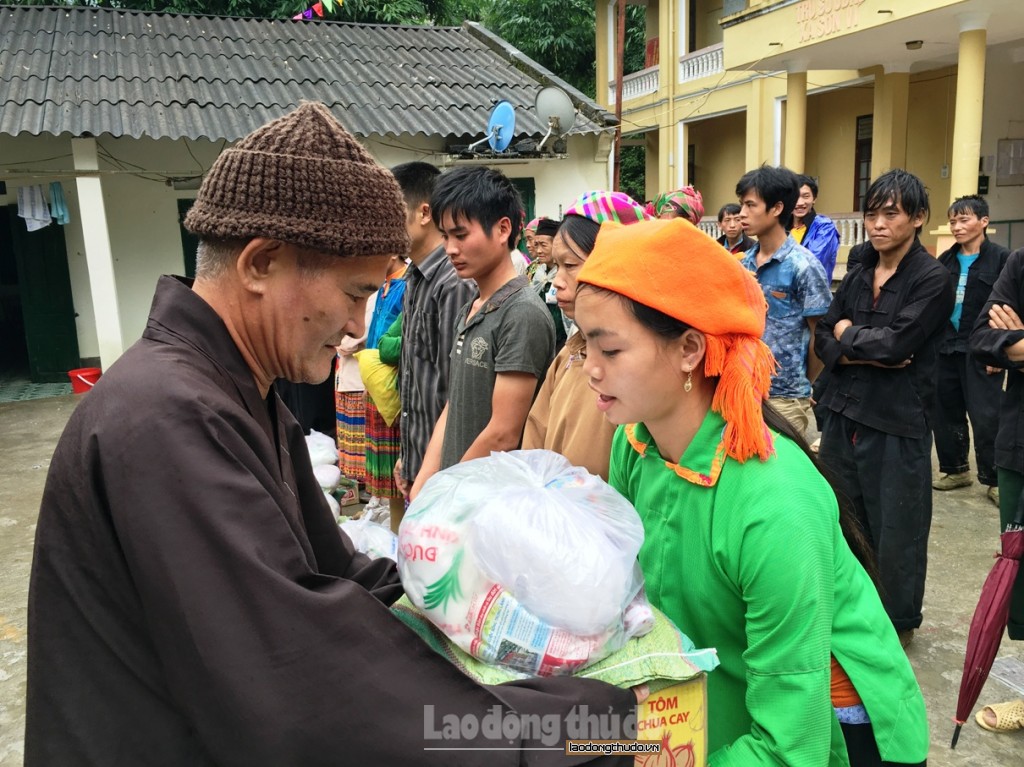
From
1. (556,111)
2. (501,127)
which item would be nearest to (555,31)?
(556,111)

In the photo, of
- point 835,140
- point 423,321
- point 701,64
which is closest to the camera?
point 423,321

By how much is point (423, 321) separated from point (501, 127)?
19.9 ft

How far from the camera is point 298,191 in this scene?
43.5 inches

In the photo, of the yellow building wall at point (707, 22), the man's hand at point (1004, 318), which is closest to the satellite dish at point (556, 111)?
the man's hand at point (1004, 318)

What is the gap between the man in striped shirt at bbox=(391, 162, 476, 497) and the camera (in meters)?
3.43

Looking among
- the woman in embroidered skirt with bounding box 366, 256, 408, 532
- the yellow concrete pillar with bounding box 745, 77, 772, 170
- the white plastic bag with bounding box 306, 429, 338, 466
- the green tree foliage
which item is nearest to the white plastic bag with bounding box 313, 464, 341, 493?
the white plastic bag with bounding box 306, 429, 338, 466

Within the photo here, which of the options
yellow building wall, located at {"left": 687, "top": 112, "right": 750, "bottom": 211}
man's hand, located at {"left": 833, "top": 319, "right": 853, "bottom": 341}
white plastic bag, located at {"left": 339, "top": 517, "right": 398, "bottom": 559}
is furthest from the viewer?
yellow building wall, located at {"left": 687, "top": 112, "right": 750, "bottom": 211}

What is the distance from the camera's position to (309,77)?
10508mm

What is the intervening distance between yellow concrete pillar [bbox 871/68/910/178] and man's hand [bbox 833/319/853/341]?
10.5 m

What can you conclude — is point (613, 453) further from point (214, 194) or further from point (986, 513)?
point (986, 513)

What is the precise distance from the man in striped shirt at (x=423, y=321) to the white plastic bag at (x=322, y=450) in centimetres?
149

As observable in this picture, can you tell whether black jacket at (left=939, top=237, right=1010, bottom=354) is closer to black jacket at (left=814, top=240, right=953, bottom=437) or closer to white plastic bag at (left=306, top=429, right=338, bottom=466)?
black jacket at (left=814, top=240, right=953, bottom=437)

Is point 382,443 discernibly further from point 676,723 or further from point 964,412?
point 964,412

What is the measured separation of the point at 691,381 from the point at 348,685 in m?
0.86
